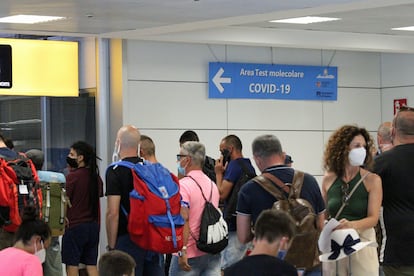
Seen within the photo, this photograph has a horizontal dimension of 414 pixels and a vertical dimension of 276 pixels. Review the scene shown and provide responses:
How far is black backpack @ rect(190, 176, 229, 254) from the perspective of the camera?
351 inches

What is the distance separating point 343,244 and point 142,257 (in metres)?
2.20

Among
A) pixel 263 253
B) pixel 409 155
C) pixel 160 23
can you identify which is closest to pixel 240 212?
pixel 409 155

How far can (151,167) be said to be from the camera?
8477 mm

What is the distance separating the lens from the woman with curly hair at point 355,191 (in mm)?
7113

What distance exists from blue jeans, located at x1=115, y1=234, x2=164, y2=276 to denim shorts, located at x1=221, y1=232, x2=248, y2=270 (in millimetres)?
1886

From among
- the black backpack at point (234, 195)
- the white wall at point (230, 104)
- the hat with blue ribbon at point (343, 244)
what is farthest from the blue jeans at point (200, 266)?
the white wall at point (230, 104)

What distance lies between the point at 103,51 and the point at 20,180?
6551 mm

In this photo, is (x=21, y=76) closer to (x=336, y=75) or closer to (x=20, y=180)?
(x=336, y=75)

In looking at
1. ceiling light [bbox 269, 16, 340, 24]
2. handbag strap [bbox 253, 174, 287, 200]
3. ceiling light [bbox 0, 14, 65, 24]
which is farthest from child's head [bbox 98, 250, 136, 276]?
ceiling light [bbox 269, 16, 340, 24]

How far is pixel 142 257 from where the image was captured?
8.58 metres

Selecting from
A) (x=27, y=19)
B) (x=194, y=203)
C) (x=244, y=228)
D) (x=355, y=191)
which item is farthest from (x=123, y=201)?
(x=27, y=19)

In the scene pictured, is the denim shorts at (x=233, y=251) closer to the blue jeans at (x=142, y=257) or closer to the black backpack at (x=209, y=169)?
the black backpack at (x=209, y=169)

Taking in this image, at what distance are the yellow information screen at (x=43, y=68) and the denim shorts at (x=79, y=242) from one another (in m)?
3.77

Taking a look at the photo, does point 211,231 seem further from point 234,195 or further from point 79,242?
point 79,242
